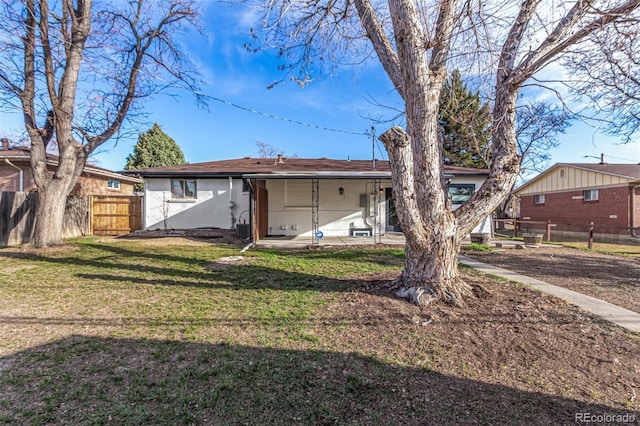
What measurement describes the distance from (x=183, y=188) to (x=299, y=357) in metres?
12.8

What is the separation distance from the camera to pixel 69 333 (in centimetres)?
325

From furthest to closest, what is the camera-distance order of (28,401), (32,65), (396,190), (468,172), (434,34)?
1. (468,172)
2. (32,65)
3. (434,34)
4. (396,190)
5. (28,401)

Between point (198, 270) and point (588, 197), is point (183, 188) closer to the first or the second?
point (198, 270)

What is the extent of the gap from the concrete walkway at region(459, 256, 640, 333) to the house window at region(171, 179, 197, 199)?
12.6 m

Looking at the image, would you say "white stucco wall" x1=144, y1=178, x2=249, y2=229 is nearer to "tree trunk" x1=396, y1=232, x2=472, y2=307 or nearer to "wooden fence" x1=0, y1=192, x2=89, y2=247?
"wooden fence" x1=0, y1=192, x2=89, y2=247

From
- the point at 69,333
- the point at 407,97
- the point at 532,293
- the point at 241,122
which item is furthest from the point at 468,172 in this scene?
the point at 69,333

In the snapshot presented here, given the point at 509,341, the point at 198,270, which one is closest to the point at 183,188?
the point at 198,270

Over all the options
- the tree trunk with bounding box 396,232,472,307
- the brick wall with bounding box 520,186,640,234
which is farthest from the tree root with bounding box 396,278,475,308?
the brick wall with bounding box 520,186,640,234

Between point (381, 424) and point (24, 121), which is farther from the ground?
point (24, 121)

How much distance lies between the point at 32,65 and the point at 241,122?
6.83m

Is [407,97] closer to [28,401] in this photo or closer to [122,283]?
[28,401]

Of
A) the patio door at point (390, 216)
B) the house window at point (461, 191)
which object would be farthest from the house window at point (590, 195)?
the patio door at point (390, 216)

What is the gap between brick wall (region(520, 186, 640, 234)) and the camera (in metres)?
15.4

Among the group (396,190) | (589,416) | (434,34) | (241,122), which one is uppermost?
(241,122)
